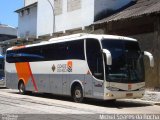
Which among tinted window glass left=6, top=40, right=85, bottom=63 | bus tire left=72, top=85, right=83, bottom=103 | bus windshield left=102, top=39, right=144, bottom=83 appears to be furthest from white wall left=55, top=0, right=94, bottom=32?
bus windshield left=102, top=39, right=144, bottom=83

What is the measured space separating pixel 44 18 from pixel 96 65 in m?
21.4

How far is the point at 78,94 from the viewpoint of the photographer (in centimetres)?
2055

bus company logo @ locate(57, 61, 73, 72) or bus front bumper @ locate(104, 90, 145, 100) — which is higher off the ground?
bus company logo @ locate(57, 61, 73, 72)

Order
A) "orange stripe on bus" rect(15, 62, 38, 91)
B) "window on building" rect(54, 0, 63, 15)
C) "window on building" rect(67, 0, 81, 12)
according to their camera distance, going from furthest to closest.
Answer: "window on building" rect(54, 0, 63, 15) < "window on building" rect(67, 0, 81, 12) < "orange stripe on bus" rect(15, 62, 38, 91)

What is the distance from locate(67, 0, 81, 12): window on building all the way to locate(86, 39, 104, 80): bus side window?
1522 centimetres

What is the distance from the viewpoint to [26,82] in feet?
86.2

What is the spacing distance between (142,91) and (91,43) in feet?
10.5

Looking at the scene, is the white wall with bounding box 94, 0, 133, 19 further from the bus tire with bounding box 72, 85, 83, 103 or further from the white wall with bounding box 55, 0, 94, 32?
the bus tire with bounding box 72, 85, 83, 103

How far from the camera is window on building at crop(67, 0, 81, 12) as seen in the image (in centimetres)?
3462

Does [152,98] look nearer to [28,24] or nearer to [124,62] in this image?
[124,62]

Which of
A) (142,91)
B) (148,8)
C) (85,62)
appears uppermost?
(148,8)

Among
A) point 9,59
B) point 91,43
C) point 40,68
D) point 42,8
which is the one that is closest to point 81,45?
point 91,43

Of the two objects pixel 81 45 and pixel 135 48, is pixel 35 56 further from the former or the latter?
pixel 135 48

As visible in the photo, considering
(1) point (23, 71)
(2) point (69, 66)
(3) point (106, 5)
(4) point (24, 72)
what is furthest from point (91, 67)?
(3) point (106, 5)
